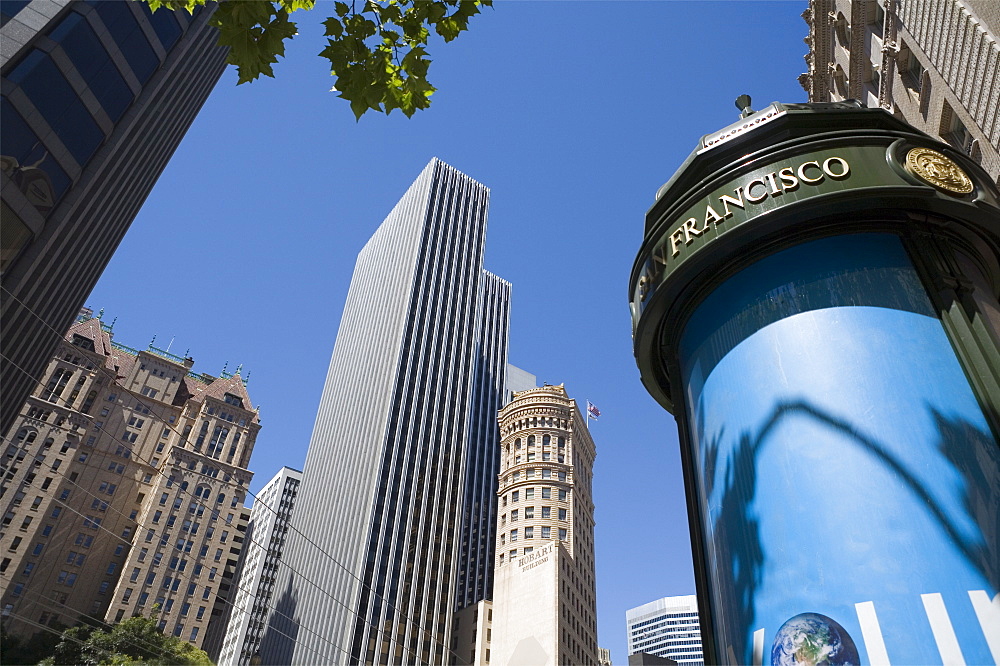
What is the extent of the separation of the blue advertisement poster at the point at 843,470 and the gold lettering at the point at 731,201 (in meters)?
1.09

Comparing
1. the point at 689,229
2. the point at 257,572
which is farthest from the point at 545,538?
the point at 257,572

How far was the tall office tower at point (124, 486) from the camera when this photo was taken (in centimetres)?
8488

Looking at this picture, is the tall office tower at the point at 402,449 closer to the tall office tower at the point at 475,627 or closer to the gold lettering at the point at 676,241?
the tall office tower at the point at 475,627

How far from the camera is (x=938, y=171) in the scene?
33.3 feet

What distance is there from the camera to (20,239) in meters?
26.5

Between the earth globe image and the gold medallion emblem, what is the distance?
7.07 meters

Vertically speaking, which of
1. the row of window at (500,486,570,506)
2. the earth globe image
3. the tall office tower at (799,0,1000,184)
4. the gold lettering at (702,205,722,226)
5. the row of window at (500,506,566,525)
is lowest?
the earth globe image

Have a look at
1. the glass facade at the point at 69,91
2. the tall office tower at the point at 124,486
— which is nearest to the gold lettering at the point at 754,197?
the glass facade at the point at 69,91

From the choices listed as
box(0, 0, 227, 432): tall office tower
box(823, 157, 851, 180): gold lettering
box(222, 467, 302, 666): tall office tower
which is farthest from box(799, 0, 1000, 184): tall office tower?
box(222, 467, 302, 666): tall office tower

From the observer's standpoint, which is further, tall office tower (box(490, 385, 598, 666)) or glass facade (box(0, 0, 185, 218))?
tall office tower (box(490, 385, 598, 666))

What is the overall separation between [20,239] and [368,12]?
26487 millimetres

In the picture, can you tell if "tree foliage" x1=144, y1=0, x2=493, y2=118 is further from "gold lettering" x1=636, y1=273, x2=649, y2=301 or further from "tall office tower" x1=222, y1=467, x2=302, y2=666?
"tall office tower" x1=222, y1=467, x2=302, y2=666

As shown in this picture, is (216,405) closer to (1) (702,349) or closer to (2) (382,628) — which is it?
(2) (382,628)

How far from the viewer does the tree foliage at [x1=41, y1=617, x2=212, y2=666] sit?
5600 centimetres
